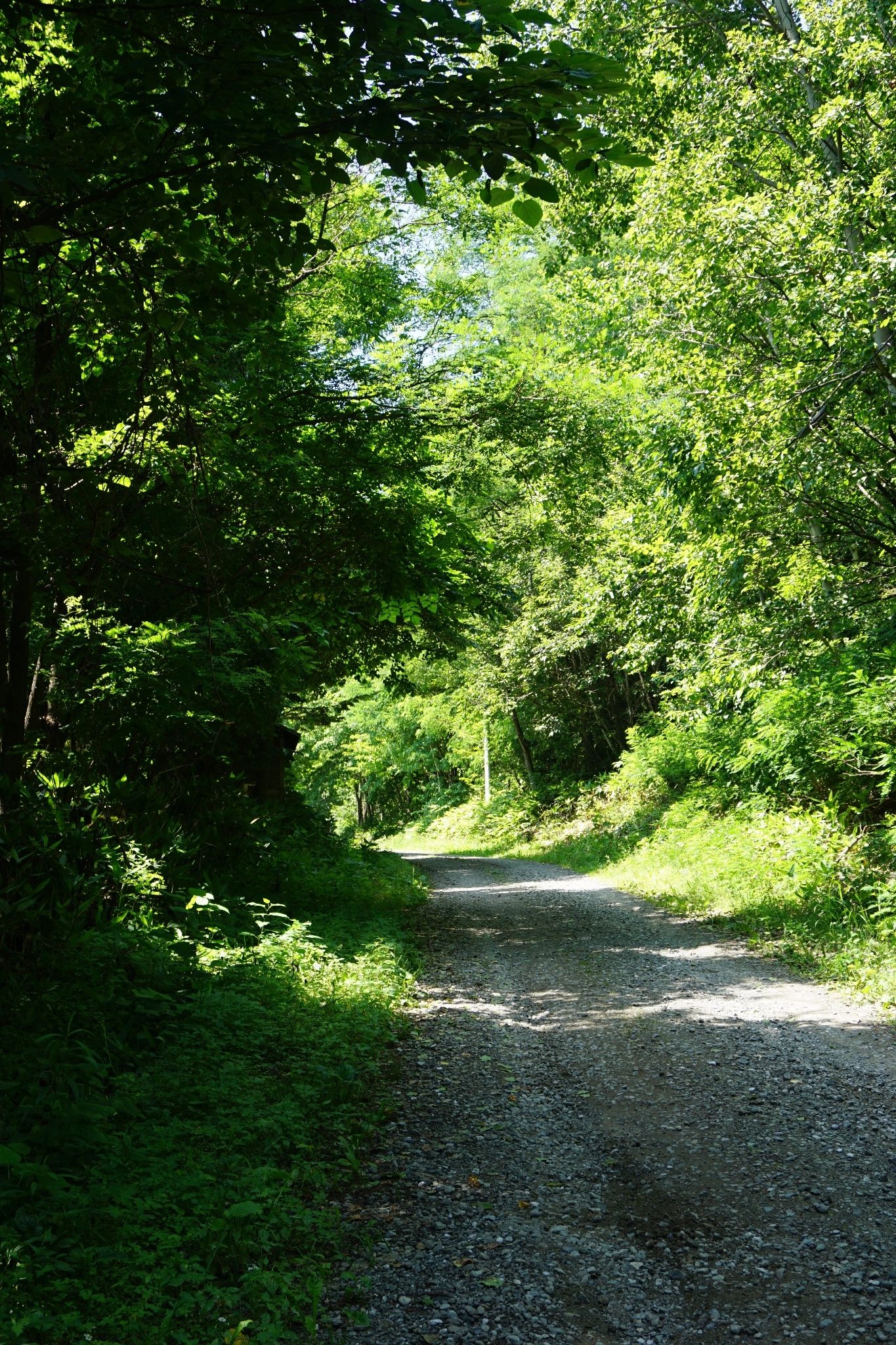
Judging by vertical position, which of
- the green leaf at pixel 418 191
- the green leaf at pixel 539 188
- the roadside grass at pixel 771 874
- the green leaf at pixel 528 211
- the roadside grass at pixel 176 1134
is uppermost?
the green leaf at pixel 418 191

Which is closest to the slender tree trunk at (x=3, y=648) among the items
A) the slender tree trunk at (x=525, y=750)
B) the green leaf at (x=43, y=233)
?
the green leaf at (x=43, y=233)

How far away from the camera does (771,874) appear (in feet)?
33.2

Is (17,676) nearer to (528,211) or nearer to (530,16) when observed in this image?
(528,211)

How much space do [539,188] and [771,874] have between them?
887cm

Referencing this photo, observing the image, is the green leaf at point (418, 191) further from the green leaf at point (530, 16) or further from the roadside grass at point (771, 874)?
the roadside grass at point (771, 874)

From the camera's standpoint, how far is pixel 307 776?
68.4ft

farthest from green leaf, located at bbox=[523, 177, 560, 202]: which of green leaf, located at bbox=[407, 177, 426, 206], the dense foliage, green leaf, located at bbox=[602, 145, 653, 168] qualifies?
the dense foliage

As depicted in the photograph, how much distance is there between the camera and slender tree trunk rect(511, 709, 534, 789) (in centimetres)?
3011

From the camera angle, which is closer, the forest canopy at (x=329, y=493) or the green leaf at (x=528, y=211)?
the green leaf at (x=528, y=211)

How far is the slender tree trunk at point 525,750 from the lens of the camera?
3011cm

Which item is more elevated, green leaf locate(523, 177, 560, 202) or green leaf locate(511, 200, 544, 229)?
green leaf locate(523, 177, 560, 202)

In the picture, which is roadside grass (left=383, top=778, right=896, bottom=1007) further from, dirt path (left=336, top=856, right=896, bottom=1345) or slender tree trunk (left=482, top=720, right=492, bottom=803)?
slender tree trunk (left=482, top=720, right=492, bottom=803)

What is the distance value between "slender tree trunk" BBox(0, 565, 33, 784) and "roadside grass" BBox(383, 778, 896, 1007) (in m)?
6.40

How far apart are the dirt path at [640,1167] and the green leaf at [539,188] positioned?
3.79 metres
